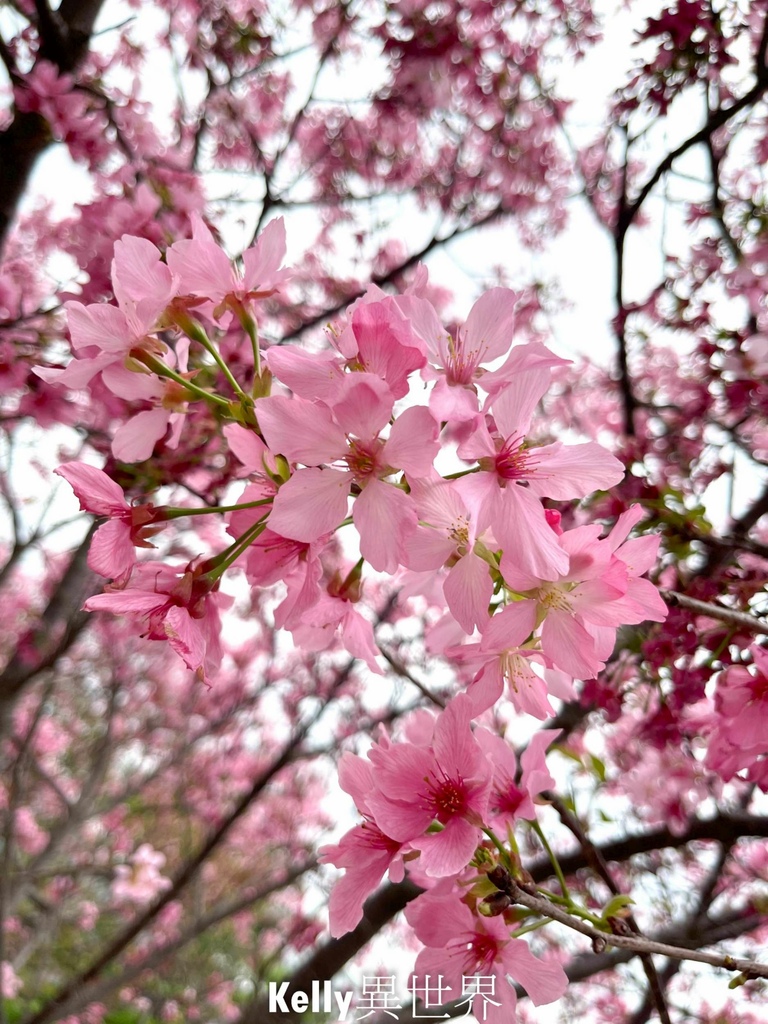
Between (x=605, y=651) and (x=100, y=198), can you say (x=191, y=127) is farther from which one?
(x=605, y=651)

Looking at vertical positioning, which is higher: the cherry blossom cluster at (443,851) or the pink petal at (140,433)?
the pink petal at (140,433)

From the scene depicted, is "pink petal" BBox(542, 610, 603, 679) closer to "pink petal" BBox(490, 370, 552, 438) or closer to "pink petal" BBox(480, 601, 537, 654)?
"pink petal" BBox(480, 601, 537, 654)

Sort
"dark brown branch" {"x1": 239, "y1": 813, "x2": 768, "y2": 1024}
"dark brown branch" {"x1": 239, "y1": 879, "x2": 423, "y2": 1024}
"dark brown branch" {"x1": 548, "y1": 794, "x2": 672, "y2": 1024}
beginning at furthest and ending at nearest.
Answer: "dark brown branch" {"x1": 239, "y1": 879, "x2": 423, "y2": 1024} < "dark brown branch" {"x1": 239, "y1": 813, "x2": 768, "y2": 1024} < "dark brown branch" {"x1": 548, "y1": 794, "x2": 672, "y2": 1024}

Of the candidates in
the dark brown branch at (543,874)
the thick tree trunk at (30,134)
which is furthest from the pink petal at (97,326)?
the thick tree trunk at (30,134)

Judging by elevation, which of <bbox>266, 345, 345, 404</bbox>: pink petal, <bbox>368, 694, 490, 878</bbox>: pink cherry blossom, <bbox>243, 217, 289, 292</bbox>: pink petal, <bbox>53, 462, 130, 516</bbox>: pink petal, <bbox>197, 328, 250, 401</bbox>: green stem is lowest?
<bbox>368, 694, 490, 878</bbox>: pink cherry blossom

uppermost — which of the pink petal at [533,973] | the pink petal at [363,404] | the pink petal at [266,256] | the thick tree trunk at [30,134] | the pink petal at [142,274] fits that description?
the thick tree trunk at [30,134]

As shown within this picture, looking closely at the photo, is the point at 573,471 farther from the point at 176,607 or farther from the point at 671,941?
the point at 671,941

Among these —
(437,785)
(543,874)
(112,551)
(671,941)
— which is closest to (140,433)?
(112,551)

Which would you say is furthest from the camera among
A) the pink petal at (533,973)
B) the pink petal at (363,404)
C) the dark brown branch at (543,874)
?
the dark brown branch at (543,874)

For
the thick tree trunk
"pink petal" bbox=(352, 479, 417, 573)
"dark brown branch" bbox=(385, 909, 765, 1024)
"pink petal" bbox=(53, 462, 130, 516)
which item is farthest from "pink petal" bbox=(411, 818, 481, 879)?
the thick tree trunk

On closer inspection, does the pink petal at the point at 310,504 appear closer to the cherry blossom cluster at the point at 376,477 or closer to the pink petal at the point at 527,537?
the cherry blossom cluster at the point at 376,477

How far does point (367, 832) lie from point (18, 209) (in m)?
2.64

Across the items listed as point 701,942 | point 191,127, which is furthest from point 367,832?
point 191,127

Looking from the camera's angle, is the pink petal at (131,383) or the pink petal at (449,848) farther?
the pink petal at (131,383)
